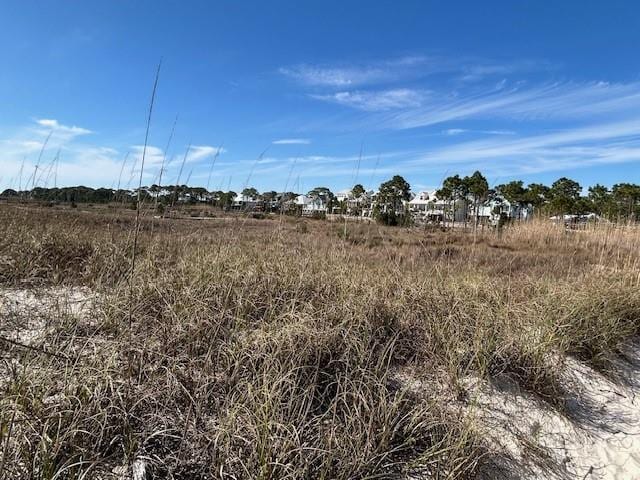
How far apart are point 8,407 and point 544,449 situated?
2818 millimetres

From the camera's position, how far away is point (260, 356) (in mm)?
2375

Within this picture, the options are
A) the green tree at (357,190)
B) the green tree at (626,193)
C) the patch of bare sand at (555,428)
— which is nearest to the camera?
the patch of bare sand at (555,428)

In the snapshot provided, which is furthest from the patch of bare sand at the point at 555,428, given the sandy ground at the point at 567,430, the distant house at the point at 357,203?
the distant house at the point at 357,203

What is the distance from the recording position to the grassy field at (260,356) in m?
1.79

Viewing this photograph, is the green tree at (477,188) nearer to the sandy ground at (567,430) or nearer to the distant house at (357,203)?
the distant house at (357,203)

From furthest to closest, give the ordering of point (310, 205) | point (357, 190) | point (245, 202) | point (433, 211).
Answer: point (433, 211), point (310, 205), point (357, 190), point (245, 202)

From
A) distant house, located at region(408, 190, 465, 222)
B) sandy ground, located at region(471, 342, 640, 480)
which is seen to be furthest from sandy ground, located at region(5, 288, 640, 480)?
distant house, located at region(408, 190, 465, 222)

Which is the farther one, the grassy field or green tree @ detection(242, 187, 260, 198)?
green tree @ detection(242, 187, 260, 198)

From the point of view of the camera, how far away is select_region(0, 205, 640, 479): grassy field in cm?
179

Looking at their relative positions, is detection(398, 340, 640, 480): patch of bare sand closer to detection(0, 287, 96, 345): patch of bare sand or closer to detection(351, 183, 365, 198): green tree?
detection(0, 287, 96, 345): patch of bare sand

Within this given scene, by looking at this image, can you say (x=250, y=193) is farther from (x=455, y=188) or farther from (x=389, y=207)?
(x=455, y=188)

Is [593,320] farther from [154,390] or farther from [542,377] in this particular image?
[154,390]

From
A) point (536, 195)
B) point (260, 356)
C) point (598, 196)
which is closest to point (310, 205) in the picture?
point (260, 356)

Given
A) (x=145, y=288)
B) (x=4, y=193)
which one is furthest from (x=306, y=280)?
(x=4, y=193)
